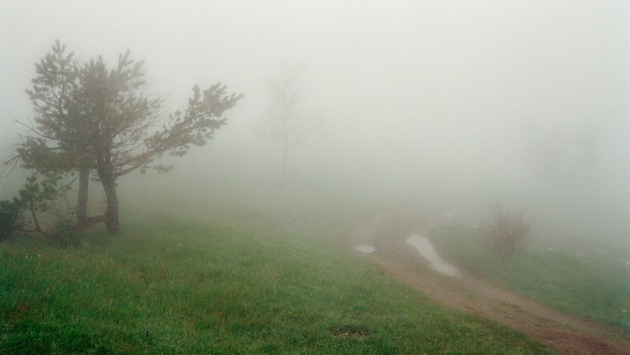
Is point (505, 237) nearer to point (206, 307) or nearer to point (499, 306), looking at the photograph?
point (499, 306)

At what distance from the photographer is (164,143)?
16688mm

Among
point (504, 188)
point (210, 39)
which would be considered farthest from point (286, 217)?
point (210, 39)

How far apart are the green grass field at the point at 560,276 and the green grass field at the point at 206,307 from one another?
664 cm

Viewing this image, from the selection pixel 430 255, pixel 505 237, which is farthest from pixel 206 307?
pixel 505 237

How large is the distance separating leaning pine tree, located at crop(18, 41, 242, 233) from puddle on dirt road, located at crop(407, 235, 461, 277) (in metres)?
14.9

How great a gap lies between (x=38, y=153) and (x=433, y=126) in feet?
462

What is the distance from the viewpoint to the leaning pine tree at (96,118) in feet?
47.0

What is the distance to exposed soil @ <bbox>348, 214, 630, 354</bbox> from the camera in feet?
37.5

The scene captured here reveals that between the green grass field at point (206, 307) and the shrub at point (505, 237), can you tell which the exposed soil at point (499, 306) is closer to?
the green grass field at point (206, 307)

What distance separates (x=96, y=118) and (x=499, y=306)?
18.6 m

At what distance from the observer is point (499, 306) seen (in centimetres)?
1470

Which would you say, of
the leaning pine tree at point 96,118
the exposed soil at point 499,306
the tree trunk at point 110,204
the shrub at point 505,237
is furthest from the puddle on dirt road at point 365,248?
the tree trunk at point 110,204

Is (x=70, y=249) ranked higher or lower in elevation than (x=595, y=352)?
higher

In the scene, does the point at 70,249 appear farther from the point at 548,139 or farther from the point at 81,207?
the point at 548,139
